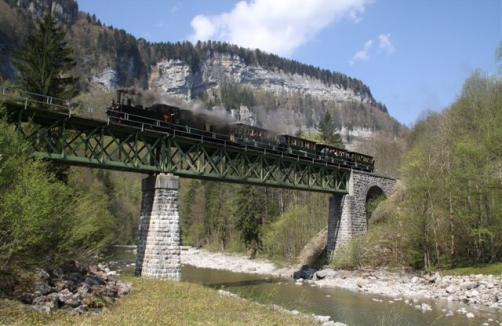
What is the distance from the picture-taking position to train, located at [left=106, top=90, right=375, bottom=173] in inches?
1110

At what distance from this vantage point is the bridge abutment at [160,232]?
25953mm

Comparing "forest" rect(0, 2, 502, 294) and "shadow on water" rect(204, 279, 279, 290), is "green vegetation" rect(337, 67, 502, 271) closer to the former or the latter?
"forest" rect(0, 2, 502, 294)

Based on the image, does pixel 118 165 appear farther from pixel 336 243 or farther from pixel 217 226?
pixel 217 226

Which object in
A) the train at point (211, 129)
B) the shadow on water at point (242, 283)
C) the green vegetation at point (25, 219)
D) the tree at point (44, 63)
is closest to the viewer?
the green vegetation at point (25, 219)

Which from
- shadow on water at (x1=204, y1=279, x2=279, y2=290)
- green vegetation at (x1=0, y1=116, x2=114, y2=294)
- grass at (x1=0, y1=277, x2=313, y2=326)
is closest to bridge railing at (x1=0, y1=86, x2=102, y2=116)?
green vegetation at (x1=0, y1=116, x2=114, y2=294)

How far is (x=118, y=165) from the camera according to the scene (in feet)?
84.9

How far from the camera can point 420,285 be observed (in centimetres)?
3019

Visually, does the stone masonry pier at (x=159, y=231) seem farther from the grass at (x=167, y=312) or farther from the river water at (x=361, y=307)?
the grass at (x=167, y=312)

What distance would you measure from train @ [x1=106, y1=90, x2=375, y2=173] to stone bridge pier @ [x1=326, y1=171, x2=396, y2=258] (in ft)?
7.43

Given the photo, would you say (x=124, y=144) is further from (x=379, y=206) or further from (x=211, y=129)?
(x=379, y=206)

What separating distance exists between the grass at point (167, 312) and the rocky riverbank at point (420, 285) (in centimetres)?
1181

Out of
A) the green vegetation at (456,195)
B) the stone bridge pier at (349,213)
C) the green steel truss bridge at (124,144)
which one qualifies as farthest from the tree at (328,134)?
the green vegetation at (456,195)

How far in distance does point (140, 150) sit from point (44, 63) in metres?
9.56

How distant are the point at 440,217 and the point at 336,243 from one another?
12.2m
